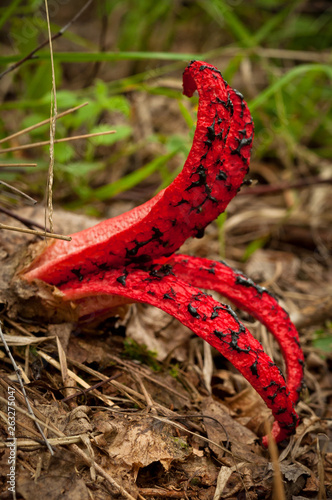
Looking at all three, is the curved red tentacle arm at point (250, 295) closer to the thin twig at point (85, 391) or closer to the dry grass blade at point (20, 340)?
the thin twig at point (85, 391)

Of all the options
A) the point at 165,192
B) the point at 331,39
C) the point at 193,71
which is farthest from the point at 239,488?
the point at 331,39

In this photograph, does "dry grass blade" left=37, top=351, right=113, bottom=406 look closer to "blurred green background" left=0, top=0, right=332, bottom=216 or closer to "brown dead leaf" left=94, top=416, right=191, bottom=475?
"brown dead leaf" left=94, top=416, right=191, bottom=475

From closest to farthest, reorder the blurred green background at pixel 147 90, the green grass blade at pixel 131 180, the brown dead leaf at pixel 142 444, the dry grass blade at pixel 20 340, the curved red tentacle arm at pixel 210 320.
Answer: the brown dead leaf at pixel 142 444, the curved red tentacle arm at pixel 210 320, the dry grass blade at pixel 20 340, the green grass blade at pixel 131 180, the blurred green background at pixel 147 90

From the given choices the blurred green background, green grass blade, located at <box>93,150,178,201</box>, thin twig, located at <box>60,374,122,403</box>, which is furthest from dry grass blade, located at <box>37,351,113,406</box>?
Result: green grass blade, located at <box>93,150,178,201</box>

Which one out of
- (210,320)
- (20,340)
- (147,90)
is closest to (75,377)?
(20,340)

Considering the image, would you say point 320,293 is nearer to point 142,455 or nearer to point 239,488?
point 239,488

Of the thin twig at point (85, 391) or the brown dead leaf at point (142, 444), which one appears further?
the thin twig at point (85, 391)

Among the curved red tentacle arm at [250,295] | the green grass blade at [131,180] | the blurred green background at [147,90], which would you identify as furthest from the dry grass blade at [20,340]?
the green grass blade at [131,180]
